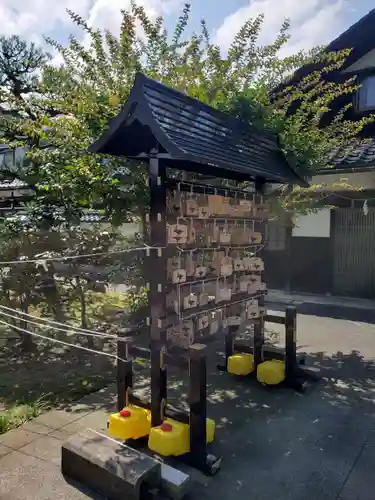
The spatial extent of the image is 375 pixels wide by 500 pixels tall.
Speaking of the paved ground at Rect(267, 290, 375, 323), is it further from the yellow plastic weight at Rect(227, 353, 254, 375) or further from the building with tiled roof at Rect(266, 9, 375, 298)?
the yellow plastic weight at Rect(227, 353, 254, 375)

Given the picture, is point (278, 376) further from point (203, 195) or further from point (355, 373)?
point (203, 195)

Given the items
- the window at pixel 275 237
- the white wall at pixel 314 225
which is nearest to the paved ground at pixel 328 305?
the window at pixel 275 237

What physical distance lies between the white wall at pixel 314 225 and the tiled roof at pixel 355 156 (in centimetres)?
176

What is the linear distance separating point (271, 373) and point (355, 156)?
19.5ft

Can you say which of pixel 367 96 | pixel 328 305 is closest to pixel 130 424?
pixel 328 305

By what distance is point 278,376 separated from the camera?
4.80 m

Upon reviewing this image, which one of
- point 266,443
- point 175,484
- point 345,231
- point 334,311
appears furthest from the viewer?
point 345,231

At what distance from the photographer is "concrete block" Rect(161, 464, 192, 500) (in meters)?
2.87

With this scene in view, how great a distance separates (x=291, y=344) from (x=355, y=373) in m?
1.24

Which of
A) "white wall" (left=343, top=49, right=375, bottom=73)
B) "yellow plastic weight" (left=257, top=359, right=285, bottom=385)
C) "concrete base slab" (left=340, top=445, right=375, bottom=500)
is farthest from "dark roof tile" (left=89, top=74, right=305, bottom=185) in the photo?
"white wall" (left=343, top=49, right=375, bottom=73)

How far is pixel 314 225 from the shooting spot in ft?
35.3

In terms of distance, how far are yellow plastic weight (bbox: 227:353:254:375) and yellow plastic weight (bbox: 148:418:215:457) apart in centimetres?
178

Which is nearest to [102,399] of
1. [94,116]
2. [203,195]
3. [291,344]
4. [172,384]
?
[172,384]

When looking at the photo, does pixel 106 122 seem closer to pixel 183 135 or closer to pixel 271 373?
pixel 183 135
